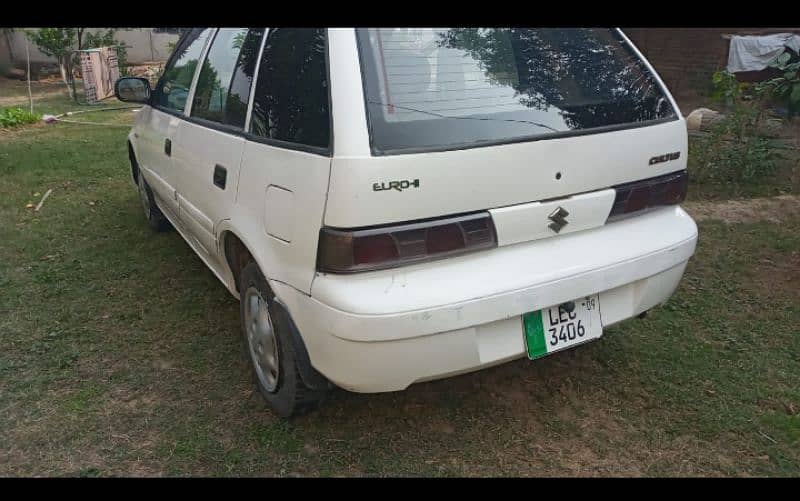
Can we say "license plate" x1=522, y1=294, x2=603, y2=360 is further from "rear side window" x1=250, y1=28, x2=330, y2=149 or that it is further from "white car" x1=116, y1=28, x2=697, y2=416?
"rear side window" x1=250, y1=28, x2=330, y2=149

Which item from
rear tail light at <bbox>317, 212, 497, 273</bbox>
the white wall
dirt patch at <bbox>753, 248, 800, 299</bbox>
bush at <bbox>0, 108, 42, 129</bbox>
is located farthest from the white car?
the white wall

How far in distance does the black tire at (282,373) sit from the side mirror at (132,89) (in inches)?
77.8

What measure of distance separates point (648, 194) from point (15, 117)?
10.5 metres

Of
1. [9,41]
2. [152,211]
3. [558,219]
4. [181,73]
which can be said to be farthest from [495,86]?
[9,41]

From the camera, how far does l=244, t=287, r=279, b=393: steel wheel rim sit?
2.59 metres

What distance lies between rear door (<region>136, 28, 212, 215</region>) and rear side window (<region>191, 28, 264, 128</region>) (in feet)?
0.77

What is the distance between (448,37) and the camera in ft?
7.75

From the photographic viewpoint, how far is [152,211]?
4891 mm

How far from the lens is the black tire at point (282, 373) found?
2416mm

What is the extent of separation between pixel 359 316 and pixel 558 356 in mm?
1462

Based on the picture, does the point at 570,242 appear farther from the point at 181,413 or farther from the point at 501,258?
the point at 181,413

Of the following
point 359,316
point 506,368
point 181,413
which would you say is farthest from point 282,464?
point 506,368

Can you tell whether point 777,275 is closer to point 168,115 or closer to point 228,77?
point 228,77

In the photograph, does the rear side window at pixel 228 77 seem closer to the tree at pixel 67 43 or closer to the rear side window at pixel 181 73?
the rear side window at pixel 181 73
